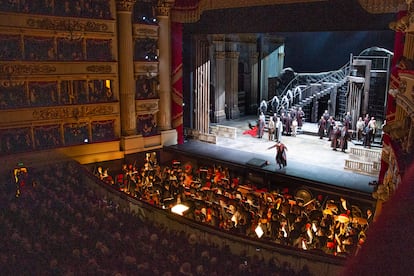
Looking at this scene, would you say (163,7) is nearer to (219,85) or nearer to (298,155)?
(219,85)

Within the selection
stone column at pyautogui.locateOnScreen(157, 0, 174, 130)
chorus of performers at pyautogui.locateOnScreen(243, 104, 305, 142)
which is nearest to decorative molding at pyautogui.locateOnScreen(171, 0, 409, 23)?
stone column at pyautogui.locateOnScreen(157, 0, 174, 130)

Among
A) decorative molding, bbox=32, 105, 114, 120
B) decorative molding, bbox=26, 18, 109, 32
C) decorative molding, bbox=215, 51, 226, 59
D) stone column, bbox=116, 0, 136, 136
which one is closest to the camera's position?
decorative molding, bbox=26, 18, 109, 32

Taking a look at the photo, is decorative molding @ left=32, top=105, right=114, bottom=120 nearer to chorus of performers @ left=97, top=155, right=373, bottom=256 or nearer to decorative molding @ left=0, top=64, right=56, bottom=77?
decorative molding @ left=0, top=64, right=56, bottom=77

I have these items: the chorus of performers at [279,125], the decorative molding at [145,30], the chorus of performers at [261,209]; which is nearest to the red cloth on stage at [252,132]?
the chorus of performers at [279,125]

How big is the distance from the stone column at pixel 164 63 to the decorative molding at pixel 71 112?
116 inches

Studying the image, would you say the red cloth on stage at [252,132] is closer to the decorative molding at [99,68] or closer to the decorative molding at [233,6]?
the decorative molding at [233,6]

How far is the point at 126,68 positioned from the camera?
1884 centimetres

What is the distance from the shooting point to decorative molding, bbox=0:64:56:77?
15695mm

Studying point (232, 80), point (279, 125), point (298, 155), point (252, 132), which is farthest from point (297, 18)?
point (232, 80)

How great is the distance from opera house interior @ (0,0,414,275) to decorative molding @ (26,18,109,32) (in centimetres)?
4

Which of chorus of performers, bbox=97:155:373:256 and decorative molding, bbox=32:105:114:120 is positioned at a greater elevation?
decorative molding, bbox=32:105:114:120

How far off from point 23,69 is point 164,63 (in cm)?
675

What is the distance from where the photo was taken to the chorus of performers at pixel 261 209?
11.2 meters

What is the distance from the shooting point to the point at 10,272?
272 inches
